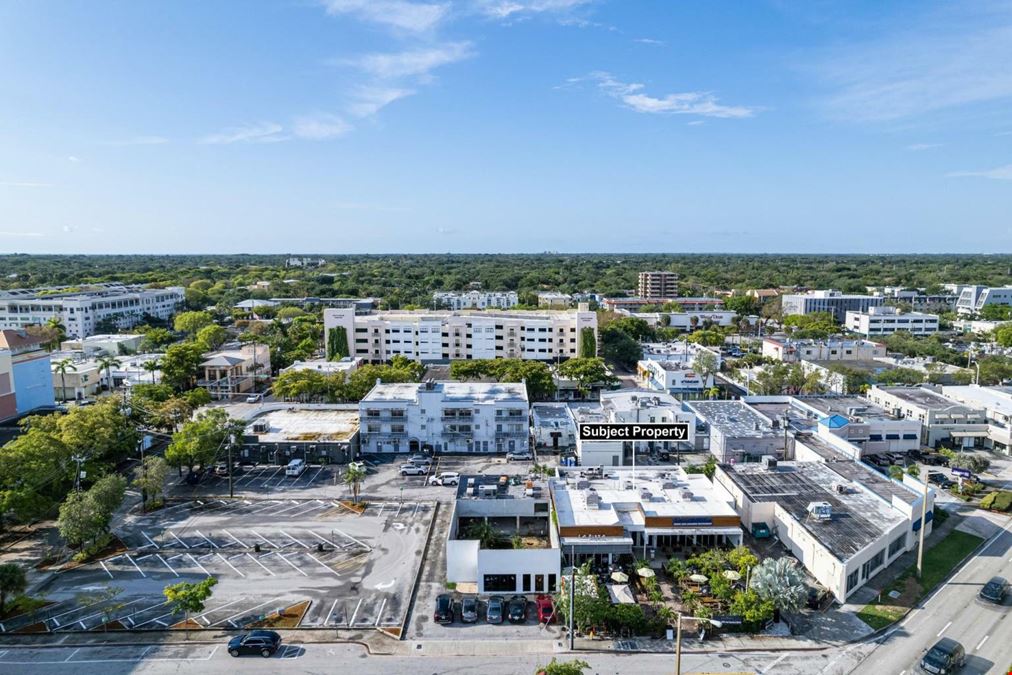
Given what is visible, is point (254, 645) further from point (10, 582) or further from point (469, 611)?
point (10, 582)

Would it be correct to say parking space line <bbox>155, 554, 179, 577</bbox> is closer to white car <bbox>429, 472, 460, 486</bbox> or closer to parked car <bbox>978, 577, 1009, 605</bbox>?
white car <bbox>429, 472, 460, 486</bbox>

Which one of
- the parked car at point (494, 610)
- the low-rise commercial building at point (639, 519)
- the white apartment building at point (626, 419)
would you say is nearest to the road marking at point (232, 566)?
the parked car at point (494, 610)

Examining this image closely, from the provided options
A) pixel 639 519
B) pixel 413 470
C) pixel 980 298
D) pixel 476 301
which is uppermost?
pixel 980 298

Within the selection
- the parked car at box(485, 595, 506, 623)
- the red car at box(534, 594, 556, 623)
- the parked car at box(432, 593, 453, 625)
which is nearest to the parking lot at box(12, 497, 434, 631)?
the parked car at box(432, 593, 453, 625)

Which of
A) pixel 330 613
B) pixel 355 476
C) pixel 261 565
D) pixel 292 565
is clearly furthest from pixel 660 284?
pixel 330 613

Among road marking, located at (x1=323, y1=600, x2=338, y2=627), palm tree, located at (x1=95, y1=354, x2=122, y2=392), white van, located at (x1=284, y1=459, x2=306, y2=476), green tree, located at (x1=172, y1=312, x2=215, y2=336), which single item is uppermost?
green tree, located at (x1=172, y1=312, x2=215, y2=336)
